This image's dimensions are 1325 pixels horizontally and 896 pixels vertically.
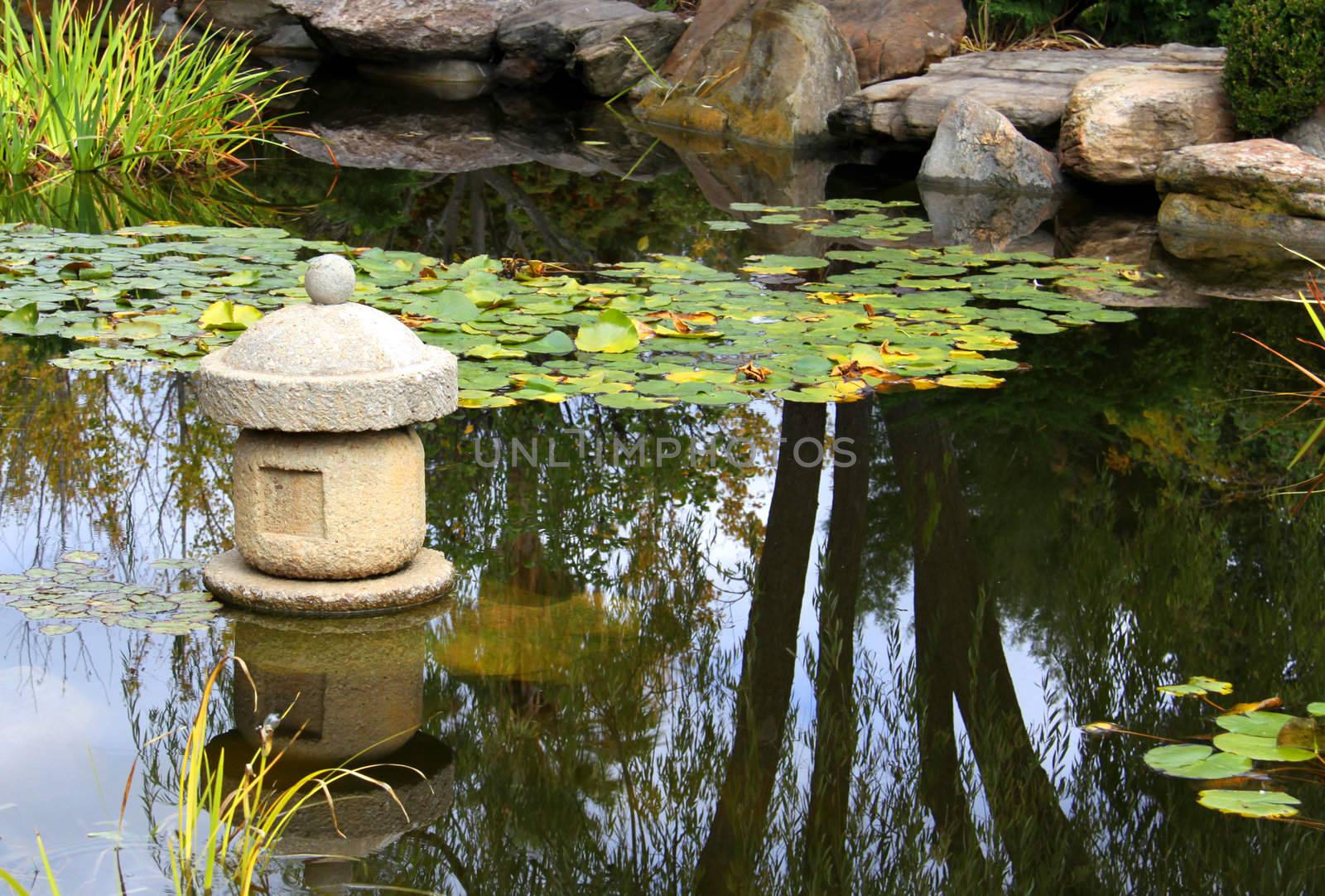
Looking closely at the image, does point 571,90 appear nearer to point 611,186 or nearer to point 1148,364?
point 611,186

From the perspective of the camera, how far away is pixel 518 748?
2984 millimetres

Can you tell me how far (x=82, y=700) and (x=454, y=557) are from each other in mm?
1119

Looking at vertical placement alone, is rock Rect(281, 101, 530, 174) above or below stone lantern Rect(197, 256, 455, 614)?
above

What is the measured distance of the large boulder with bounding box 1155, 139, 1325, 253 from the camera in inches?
320

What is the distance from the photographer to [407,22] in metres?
13.5

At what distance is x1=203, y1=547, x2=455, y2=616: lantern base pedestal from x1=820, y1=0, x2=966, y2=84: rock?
877 centimetres

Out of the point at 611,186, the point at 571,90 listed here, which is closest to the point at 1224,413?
the point at 611,186

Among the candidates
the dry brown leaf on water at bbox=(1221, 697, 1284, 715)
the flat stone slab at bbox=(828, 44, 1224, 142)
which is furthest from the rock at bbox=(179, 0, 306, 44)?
the dry brown leaf on water at bbox=(1221, 697, 1284, 715)

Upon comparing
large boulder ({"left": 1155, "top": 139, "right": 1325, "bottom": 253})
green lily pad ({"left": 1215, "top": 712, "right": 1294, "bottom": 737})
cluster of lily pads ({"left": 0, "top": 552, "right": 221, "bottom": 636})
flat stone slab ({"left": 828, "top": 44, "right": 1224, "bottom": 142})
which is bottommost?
green lily pad ({"left": 1215, "top": 712, "right": 1294, "bottom": 737})

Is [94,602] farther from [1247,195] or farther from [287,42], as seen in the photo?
[287,42]

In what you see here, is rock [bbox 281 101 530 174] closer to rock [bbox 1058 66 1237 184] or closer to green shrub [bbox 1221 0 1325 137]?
rock [bbox 1058 66 1237 184]

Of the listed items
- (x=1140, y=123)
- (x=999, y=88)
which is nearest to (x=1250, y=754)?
(x=1140, y=123)

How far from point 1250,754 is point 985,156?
7.27 m

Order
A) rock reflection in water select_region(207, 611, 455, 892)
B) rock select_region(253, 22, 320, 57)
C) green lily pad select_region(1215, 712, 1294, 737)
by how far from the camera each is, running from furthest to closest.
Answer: rock select_region(253, 22, 320, 57) < green lily pad select_region(1215, 712, 1294, 737) < rock reflection in water select_region(207, 611, 455, 892)
